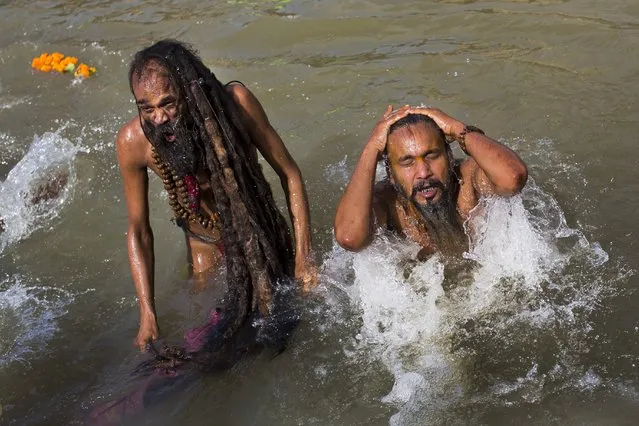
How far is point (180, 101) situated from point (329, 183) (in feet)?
7.67

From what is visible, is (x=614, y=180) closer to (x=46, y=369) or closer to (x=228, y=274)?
(x=228, y=274)

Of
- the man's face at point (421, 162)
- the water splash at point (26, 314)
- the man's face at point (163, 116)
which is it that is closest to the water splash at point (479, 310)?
the man's face at point (421, 162)

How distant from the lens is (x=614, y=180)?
235 inches

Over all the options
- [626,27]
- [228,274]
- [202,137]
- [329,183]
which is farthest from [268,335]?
[626,27]

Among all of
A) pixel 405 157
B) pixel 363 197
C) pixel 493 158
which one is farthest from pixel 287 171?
pixel 493 158

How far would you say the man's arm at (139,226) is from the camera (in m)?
4.85

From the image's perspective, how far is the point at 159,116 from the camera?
14.8 ft

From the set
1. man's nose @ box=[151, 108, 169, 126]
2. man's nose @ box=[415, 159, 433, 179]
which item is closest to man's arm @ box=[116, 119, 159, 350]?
man's nose @ box=[151, 108, 169, 126]

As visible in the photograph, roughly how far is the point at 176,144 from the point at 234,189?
0.40 metres

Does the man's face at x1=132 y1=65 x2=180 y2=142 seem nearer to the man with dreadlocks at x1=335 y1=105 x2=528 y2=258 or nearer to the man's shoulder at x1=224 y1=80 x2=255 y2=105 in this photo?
the man's shoulder at x1=224 y1=80 x2=255 y2=105

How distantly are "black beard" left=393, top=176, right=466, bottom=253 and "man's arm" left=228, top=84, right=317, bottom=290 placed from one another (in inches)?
22.3

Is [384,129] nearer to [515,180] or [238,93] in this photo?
[515,180]

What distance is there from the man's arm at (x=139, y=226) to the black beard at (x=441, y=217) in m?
1.43

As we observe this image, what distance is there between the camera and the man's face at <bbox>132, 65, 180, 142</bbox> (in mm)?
4438
